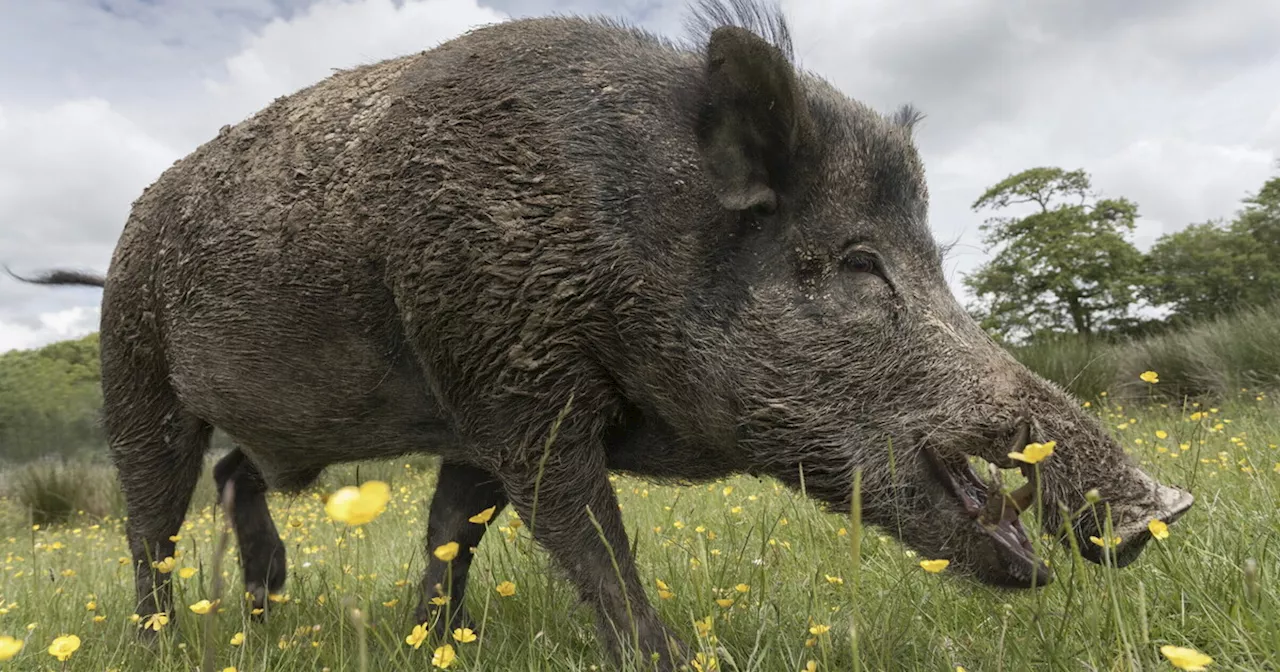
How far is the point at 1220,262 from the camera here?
26.5 meters

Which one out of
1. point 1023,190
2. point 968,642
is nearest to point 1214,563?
point 968,642

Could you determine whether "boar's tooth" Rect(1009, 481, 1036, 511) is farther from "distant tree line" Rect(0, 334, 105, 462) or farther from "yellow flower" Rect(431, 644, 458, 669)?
"distant tree line" Rect(0, 334, 105, 462)

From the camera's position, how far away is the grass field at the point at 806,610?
1650 mm

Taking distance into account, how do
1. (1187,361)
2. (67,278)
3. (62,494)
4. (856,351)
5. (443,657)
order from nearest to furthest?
(443,657), (856,351), (67,278), (1187,361), (62,494)

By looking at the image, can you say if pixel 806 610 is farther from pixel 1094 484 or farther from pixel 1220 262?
pixel 1220 262

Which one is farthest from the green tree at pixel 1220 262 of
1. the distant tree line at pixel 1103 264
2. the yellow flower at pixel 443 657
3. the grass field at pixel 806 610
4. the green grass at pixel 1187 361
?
the yellow flower at pixel 443 657

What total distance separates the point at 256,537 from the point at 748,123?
306 centimetres

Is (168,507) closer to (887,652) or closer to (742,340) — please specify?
(742,340)

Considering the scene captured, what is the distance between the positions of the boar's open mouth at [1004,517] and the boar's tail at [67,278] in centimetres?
Answer: 427

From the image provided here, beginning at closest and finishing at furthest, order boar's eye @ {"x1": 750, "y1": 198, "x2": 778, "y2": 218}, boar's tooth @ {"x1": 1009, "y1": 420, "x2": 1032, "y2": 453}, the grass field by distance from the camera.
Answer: the grass field < boar's tooth @ {"x1": 1009, "y1": 420, "x2": 1032, "y2": 453} < boar's eye @ {"x1": 750, "y1": 198, "x2": 778, "y2": 218}

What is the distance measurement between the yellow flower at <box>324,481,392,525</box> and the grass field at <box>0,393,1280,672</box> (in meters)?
0.20

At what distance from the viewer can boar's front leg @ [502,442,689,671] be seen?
80.2 inches

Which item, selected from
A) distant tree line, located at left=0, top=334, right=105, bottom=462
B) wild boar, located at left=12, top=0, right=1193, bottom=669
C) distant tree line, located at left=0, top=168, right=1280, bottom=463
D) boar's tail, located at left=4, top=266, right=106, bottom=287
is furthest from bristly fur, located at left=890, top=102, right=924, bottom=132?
distant tree line, located at left=0, top=168, right=1280, bottom=463

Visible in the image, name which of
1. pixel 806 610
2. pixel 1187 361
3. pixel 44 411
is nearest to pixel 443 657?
pixel 806 610
